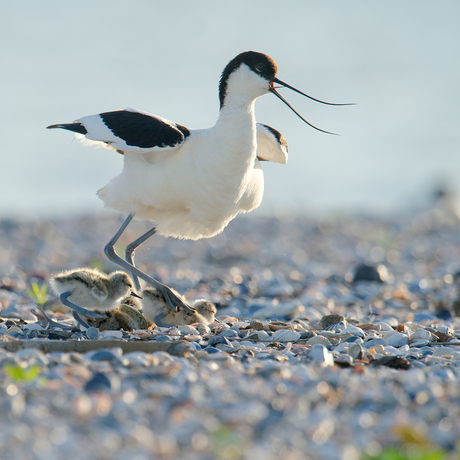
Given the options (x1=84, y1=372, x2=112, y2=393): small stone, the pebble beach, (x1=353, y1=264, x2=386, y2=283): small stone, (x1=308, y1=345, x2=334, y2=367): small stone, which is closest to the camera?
the pebble beach

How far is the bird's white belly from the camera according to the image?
4.54m

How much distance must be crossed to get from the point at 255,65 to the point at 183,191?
1.18 meters

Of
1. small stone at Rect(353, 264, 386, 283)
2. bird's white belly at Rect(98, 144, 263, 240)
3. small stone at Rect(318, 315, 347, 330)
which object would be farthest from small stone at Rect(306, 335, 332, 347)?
small stone at Rect(353, 264, 386, 283)

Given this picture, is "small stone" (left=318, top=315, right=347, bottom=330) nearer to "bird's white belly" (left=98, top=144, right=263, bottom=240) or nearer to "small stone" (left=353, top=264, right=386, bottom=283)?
"bird's white belly" (left=98, top=144, right=263, bottom=240)

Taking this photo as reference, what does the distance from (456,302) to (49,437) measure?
4.78 m

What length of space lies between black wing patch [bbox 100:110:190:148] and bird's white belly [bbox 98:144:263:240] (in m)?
0.16

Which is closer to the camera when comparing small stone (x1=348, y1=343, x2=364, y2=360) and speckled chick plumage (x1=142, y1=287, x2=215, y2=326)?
small stone (x1=348, y1=343, x2=364, y2=360)

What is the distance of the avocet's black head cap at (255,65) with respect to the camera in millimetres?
4777

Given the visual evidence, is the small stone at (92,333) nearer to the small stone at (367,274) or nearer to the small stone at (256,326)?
the small stone at (256,326)

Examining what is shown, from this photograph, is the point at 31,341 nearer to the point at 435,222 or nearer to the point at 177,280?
the point at 177,280

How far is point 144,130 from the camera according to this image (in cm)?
459

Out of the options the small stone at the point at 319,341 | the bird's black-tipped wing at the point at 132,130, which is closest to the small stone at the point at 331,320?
the small stone at the point at 319,341

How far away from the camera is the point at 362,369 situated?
2924mm

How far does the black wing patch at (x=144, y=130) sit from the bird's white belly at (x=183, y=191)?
157 millimetres
